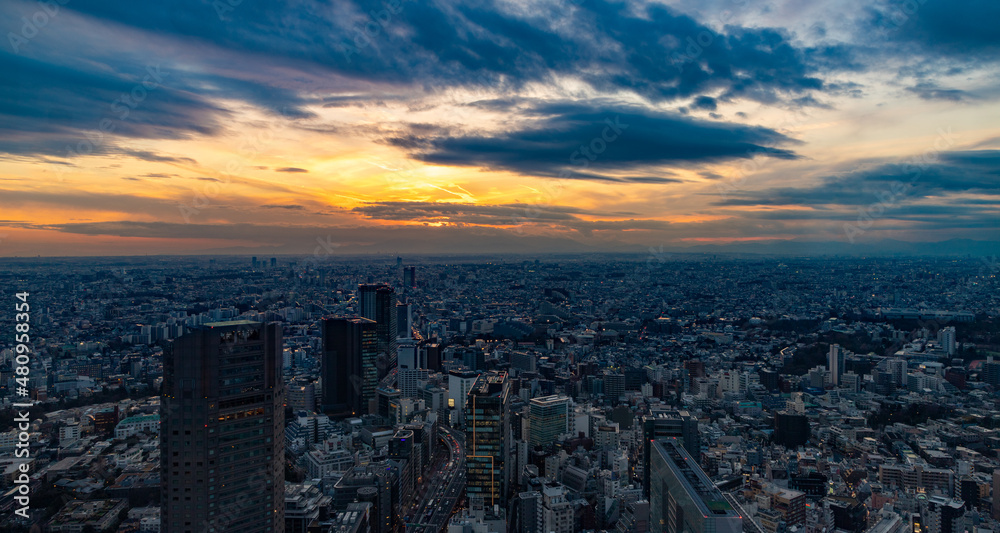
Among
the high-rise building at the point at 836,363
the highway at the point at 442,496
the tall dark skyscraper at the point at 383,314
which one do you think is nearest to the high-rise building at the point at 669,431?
the highway at the point at 442,496

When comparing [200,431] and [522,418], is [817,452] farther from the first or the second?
[200,431]

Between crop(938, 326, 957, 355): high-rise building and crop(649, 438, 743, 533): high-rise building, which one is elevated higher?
crop(649, 438, 743, 533): high-rise building

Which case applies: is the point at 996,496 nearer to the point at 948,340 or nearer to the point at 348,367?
the point at 948,340

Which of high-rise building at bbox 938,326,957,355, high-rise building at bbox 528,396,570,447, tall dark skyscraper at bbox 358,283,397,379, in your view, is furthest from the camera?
high-rise building at bbox 938,326,957,355

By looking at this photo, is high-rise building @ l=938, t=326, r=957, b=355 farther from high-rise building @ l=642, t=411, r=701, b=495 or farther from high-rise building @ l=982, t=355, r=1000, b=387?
high-rise building @ l=642, t=411, r=701, b=495

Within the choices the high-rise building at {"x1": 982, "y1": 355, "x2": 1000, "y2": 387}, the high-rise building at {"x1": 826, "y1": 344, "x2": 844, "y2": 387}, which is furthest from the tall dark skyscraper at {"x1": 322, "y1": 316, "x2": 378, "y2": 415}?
the high-rise building at {"x1": 982, "y1": 355, "x2": 1000, "y2": 387}

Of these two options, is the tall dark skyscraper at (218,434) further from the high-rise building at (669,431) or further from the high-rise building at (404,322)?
the high-rise building at (404,322)
